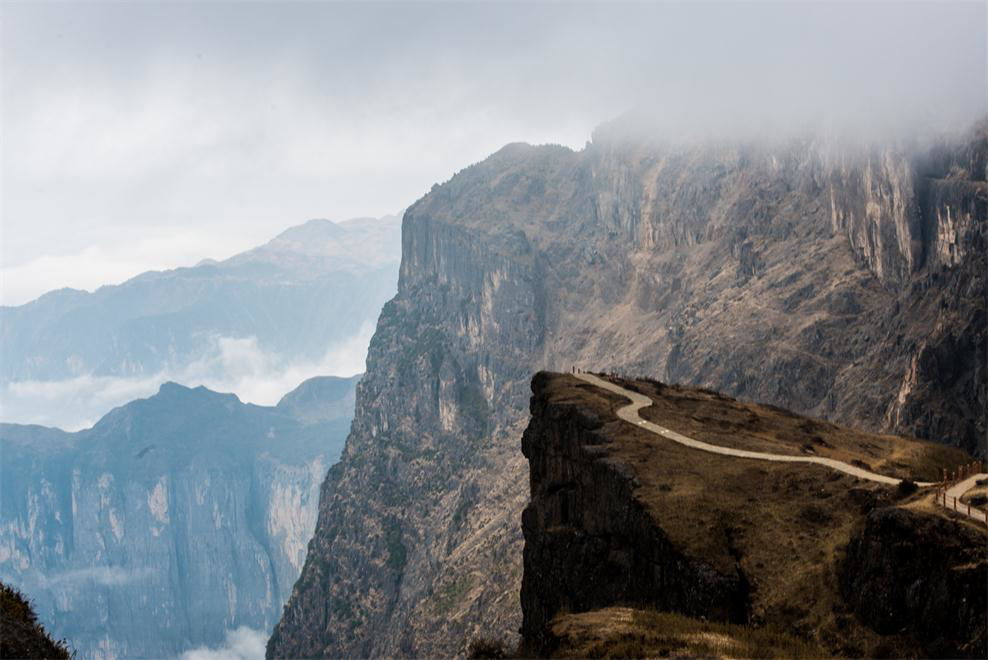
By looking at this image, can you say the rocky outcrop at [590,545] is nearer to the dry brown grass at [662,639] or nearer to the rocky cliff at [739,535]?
the rocky cliff at [739,535]

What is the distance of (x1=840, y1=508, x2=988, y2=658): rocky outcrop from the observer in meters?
52.2

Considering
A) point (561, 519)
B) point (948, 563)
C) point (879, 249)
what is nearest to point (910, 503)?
point (948, 563)

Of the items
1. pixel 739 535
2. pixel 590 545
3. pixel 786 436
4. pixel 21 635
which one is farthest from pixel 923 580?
pixel 786 436

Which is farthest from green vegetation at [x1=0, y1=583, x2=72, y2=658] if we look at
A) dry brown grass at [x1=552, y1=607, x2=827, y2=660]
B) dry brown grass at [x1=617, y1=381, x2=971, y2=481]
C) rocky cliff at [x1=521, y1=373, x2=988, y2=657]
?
dry brown grass at [x1=617, y1=381, x2=971, y2=481]

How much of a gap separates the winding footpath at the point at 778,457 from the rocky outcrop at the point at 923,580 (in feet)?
9.96

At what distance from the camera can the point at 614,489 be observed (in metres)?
84.4

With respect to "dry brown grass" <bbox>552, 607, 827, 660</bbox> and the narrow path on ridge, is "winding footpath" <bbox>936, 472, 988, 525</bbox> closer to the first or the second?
the narrow path on ridge

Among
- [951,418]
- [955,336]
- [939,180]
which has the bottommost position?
[951,418]

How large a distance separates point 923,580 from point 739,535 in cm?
1752

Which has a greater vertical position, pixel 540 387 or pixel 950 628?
pixel 540 387

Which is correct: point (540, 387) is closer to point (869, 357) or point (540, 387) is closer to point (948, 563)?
point (948, 563)

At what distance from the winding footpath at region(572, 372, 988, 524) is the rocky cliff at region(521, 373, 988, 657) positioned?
59.2 inches

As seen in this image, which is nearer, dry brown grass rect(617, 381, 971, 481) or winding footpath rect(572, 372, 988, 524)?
winding footpath rect(572, 372, 988, 524)

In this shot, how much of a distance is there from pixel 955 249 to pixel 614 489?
100816 mm
